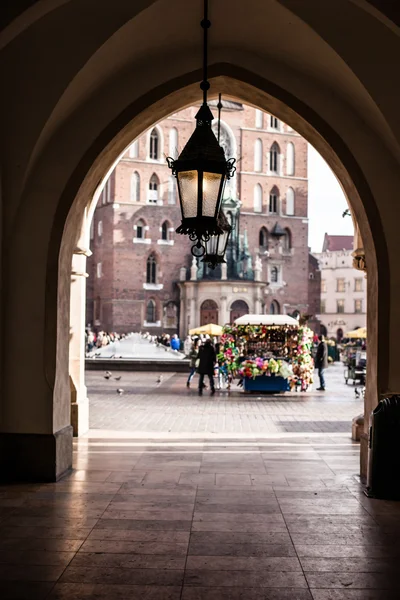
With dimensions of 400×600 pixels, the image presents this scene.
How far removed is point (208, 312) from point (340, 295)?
37.3m

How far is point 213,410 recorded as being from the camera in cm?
1616

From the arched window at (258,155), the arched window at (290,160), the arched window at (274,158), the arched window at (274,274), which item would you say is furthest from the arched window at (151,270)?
the arched window at (290,160)

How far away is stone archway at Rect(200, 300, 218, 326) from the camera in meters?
51.2

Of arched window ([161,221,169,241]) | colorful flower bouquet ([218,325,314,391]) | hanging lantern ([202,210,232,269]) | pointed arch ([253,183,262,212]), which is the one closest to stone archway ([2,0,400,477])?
hanging lantern ([202,210,232,269])

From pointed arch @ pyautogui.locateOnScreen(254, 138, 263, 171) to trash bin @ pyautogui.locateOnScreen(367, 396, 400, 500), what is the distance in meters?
50.3

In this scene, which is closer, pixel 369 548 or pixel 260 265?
pixel 369 548

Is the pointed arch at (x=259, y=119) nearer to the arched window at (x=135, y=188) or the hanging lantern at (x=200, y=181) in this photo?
the arched window at (x=135, y=188)

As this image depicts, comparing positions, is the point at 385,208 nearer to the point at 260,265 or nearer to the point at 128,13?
the point at 128,13

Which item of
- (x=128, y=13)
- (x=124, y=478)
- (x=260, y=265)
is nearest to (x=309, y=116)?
(x=128, y=13)

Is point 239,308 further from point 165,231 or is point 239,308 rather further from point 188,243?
point 165,231

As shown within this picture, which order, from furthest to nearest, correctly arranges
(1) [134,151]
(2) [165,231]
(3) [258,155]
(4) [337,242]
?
(4) [337,242]
(3) [258,155]
(2) [165,231]
(1) [134,151]

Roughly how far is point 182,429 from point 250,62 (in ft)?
21.4

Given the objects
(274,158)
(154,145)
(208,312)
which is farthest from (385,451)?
(274,158)

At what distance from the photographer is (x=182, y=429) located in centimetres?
1277
